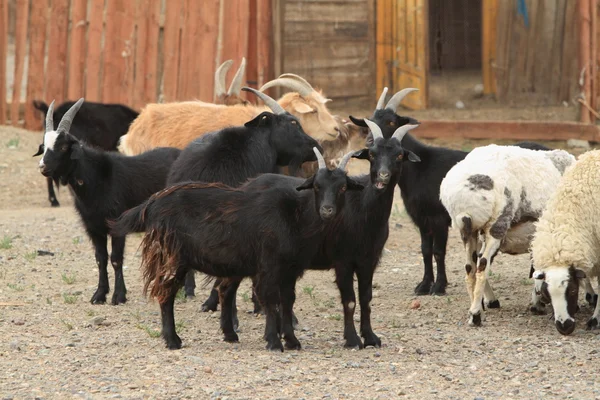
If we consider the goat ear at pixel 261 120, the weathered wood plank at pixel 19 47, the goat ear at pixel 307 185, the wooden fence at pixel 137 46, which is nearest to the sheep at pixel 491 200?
the goat ear at pixel 307 185

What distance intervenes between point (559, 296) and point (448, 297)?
1564 millimetres

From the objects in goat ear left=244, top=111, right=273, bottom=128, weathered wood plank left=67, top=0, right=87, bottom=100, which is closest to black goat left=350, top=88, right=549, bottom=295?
goat ear left=244, top=111, right=273, bottom=128

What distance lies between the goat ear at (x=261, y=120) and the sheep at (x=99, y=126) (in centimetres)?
534

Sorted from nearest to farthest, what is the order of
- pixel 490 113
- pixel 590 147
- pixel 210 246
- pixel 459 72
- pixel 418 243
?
pixel 210 246, pixel 418 243, pixel 590 147, pixel 490 113, pixel 459 72

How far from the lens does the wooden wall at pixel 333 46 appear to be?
16.7m

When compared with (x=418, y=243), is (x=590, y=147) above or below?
above

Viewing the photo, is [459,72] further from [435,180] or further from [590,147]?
[435,180]

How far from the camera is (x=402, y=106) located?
57.9 feet

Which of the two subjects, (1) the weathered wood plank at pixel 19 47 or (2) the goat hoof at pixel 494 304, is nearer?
(2) the goat hoof at pixel 494 304

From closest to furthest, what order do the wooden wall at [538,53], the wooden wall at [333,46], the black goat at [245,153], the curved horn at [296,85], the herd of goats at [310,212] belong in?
the herd of goats at [310,212], the black goat at [245,153], the curved horn at [296,85], the wooden wall at [333,46], the wooden wall at [538,53]

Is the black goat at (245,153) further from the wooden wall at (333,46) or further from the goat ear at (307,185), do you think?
the wooden wall at (333,46)

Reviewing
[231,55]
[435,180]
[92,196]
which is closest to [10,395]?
[92,196]

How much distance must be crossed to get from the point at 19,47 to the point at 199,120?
24.4 feet

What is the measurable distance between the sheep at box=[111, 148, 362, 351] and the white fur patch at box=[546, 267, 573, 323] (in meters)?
1.60
